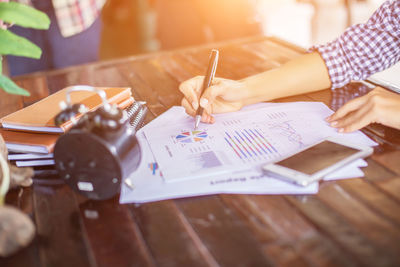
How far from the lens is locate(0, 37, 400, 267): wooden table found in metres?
0.51

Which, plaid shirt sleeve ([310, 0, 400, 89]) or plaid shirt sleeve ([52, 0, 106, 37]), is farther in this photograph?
plaid shirt sleeve ([52, 0, 106, 37])

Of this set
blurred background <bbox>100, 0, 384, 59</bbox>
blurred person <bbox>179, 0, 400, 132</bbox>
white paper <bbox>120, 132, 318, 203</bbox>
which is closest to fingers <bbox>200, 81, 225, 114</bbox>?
blurred person <bbox>179, 0, 400, 132</bbox>

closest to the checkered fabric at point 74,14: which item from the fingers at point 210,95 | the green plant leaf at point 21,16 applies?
the fingers at point 210,95

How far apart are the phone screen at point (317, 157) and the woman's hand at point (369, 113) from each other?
100 mm

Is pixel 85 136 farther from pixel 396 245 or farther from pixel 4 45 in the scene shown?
pixel 396 245

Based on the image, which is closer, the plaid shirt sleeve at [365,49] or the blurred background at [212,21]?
the plaid shirt sleeve at [365,49]

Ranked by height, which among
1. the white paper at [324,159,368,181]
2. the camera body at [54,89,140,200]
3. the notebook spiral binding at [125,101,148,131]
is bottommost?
the white paper at [324,159,368,181]

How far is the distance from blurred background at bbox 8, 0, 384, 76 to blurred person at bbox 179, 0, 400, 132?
78 cm

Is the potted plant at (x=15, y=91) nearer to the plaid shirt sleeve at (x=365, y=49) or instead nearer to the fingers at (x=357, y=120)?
the fingers at (x=357, y=120)

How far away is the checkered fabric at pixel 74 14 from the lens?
1600 millimetres

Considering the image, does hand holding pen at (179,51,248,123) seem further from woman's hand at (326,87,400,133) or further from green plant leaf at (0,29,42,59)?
green plant leaf at (0,29,42,59)

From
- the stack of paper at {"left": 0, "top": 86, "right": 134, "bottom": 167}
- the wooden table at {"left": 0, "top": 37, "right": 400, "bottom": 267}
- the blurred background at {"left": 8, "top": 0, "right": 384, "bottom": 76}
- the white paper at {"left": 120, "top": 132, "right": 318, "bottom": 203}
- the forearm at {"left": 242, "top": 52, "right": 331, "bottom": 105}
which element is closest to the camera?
the wooden table at {"left": 0, "top": 37, "right": 400, "bottom": 267}

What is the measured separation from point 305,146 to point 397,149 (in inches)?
7.1

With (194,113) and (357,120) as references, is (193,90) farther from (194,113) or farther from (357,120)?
(357,120)
